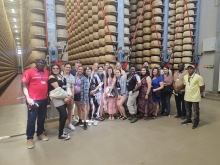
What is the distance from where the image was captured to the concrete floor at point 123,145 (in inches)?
77.9

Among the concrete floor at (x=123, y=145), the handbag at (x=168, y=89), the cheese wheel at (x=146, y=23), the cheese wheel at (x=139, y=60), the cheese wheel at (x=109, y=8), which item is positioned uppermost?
the cheese wheel at (x=109, y=8)

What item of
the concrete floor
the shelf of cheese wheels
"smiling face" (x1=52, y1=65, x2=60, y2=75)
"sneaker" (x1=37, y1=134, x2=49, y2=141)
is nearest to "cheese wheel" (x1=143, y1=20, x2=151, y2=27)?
the concrete floor

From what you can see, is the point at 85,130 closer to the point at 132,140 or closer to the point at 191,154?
the point at 132,140

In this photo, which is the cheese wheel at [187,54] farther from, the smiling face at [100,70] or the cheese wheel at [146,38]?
the smiling face at [100,70]

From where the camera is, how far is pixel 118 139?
252cm

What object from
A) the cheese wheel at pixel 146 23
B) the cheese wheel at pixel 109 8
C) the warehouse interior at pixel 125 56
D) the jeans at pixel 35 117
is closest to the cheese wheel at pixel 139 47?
the warehouse interior at pixel 125 56

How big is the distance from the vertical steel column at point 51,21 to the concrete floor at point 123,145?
1783 millimetres

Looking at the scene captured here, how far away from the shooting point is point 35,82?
230 cm

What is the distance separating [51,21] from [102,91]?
183cm

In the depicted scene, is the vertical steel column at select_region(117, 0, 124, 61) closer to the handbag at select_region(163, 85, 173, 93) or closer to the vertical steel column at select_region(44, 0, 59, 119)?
the handbag at select_region(163, 85, 173, 93)

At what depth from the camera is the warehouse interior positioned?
211 centimetres

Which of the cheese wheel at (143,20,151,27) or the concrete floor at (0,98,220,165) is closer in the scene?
the concrete floor at (0,98,220,165)

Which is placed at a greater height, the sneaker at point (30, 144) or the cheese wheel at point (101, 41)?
the cheese wheel at point (101, 41)

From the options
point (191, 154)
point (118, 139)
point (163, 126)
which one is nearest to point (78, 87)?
point (118, 139)
